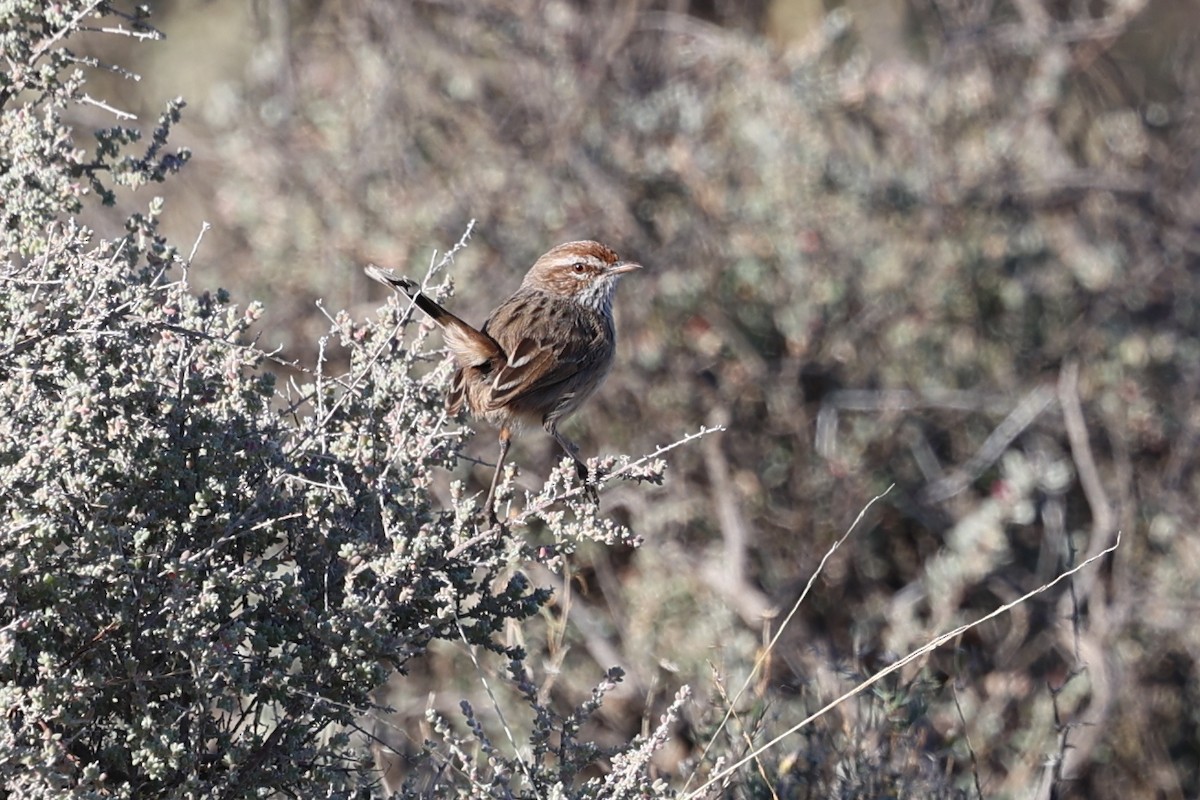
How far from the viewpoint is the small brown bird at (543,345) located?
16.0 feet

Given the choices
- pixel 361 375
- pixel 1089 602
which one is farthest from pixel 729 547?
pixel 361 375

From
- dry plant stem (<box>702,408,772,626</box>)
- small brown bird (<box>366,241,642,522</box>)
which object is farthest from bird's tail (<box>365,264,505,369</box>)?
dry plant stem (<box>702,408,772,626</box>)

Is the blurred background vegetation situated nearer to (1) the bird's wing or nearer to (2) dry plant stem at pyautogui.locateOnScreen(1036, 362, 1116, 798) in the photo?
(2) dry plant stem at pyautogui.locateOnScreen(1036, 362, 1116, 798)

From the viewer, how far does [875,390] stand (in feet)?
24.1

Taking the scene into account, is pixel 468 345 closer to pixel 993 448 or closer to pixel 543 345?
pixel 543 345

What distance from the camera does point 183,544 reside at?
3.19 meters

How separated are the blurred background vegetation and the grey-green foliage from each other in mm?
2790

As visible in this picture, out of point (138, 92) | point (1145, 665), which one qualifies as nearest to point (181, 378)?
point (1145, 665)

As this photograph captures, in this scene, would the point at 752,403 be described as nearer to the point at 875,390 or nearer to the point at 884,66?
the point at 875,390

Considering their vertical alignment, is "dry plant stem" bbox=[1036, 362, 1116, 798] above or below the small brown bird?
below

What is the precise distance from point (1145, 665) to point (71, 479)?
5369 millimetres

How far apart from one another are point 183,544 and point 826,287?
458 centimetres

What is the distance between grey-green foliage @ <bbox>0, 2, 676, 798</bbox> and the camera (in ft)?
9.65

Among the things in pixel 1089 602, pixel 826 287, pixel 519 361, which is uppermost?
pixel 826 287
